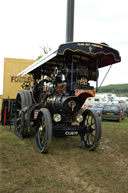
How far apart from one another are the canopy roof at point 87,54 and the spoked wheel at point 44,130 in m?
1.46

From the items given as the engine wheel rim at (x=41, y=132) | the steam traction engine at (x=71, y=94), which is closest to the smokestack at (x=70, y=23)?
the steam traction engine at (x=71, y=94)

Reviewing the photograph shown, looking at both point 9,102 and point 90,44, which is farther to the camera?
point 9,102

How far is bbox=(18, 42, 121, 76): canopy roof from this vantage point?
4.73 m

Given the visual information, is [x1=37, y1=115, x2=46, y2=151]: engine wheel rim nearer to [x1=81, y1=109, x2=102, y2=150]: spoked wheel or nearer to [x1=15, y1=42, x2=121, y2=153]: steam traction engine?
[x1=15, y1=42, x2=121, y2=153]: steam traction engine

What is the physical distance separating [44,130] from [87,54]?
2342 mm

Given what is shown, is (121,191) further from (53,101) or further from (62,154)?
(53,101)

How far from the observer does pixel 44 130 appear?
17.1ft

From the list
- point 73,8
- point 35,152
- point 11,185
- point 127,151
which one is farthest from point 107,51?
point 73,8

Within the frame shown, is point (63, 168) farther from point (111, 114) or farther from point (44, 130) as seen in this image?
point (111, 114)

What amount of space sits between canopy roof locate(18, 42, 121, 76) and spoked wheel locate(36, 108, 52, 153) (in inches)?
57.6

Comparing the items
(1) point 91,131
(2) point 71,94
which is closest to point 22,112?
(2) point 71,94

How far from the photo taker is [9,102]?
8328 mm

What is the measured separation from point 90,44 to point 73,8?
6.65 metres

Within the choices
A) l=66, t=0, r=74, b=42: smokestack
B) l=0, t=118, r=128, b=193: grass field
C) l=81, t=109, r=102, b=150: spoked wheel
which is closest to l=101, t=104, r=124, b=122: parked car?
l=66, t=0, r=74, b=42: smokestack
